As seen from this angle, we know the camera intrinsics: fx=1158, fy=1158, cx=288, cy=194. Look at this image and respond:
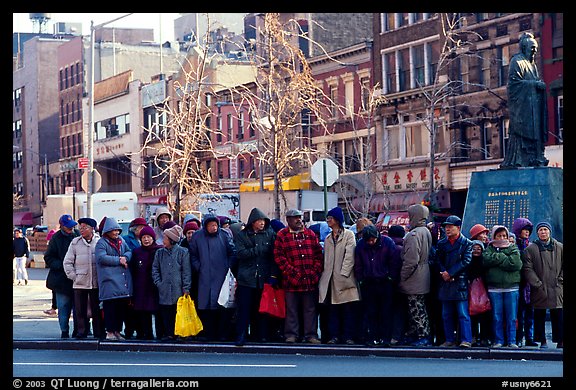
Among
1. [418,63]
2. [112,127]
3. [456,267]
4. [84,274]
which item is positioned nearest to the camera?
[456,267]

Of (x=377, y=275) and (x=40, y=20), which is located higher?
(x=40, y=20)

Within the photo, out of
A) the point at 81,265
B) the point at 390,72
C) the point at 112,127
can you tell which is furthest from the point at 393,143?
the point at 81,265

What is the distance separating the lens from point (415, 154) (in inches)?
2223

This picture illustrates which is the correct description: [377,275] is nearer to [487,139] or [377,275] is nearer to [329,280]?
[329,280]

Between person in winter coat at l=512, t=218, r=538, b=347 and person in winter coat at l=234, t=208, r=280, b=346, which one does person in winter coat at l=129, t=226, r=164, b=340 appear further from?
person in winter coat at l=512, t=218, r=538, b=347

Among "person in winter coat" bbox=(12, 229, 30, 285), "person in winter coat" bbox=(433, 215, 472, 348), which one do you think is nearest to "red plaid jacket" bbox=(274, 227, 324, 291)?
"person in winter coat" bbox=(433, 215, 472, 348)

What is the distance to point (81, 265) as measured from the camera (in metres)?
17.8

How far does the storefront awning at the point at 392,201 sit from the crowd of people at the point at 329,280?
37164 mm

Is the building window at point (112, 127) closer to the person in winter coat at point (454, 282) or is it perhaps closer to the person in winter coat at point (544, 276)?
the person in winter coat at point (454, 282)

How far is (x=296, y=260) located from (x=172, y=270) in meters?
1.89

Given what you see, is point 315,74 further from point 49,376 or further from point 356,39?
point 49,376

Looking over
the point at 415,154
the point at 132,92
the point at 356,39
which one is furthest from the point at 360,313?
the point at 132,92

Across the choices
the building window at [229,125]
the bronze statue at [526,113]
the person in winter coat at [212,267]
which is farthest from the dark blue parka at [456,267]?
the building window at [229,125]

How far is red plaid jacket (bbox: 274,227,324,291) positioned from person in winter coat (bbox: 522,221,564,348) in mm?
2989
